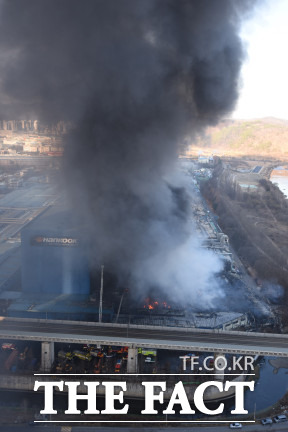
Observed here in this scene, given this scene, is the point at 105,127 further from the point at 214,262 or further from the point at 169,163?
the point at 214,262

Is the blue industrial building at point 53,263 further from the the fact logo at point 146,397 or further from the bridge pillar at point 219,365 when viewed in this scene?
the bridge pillar at point 219,365

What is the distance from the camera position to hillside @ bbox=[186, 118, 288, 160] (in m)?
67.7

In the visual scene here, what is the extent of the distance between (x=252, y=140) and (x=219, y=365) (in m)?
63.5

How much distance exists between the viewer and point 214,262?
22.4 metres

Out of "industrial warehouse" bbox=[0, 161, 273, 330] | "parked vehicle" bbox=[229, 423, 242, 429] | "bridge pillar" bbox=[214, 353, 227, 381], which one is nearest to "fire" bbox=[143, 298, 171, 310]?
"industrial warehouse" bbox=[0, 161, 273, 330]

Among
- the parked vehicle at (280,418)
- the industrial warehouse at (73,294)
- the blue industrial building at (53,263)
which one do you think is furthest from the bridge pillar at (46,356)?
the parked vehicle at (280,418)

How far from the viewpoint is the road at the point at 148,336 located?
14.5 meters

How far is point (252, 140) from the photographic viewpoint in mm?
74375

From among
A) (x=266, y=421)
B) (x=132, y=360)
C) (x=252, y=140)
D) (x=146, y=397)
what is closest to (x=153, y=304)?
(x=132, y=360)

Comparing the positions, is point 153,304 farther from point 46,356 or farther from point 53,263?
point 46,356

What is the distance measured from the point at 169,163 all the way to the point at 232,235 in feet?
36.9

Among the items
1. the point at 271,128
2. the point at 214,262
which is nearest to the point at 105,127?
the point at 214,262

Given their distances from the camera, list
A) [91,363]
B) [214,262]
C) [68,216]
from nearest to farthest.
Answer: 1. [91,363]
2. [68,216]
3. [214,262]

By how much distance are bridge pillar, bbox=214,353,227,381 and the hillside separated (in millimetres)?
51440
